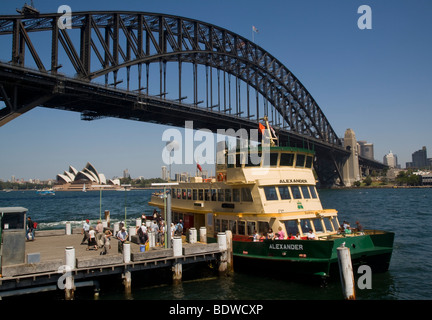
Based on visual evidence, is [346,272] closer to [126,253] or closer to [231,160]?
[126,253]

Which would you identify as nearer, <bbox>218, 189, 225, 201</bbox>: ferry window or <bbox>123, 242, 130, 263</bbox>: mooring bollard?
<bbox>123, 242, 130, 263</bbox>: mooring bollard

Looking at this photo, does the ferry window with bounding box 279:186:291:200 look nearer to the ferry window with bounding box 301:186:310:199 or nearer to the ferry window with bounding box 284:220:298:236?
the ferry window with bounding box 301:186:310:199

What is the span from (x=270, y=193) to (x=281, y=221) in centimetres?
156

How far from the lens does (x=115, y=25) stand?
53594 millimetres

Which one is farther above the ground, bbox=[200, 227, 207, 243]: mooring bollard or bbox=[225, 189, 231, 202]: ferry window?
bbox=[225, 189, 231, 202]: ferry window

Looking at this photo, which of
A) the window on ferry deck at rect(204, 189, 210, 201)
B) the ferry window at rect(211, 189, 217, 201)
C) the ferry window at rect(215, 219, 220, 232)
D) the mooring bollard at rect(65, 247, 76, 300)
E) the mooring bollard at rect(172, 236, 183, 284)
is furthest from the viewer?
the window on ferry deck at rect(204, 189, 210, 201)

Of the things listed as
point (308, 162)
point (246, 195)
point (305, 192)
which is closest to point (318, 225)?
point (305, 192)

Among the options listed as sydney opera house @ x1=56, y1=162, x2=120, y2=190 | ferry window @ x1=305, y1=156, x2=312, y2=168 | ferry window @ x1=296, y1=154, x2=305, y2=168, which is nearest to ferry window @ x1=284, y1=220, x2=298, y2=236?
ferry window @ x1=296, y1=154, x2=305, y2=168

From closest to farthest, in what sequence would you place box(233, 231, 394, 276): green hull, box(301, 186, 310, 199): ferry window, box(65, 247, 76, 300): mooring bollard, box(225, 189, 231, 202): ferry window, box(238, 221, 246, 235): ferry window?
box(65, 247, 76, 300): mooring bollard, box(233, 231, 394, 276): green hull, box(238, 221, 246, 235): ferry window, box(301, 186, 310, 199): ferry window, box(225, 189, 231, 202): ferry window

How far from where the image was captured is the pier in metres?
13.4

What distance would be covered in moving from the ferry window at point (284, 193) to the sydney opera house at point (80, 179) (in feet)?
541

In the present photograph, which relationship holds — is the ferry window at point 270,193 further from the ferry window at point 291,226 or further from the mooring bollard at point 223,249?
the mooring bollard at point 223,249

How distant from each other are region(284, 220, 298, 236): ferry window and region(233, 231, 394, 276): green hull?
4.37 ft

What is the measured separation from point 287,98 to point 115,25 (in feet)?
216
